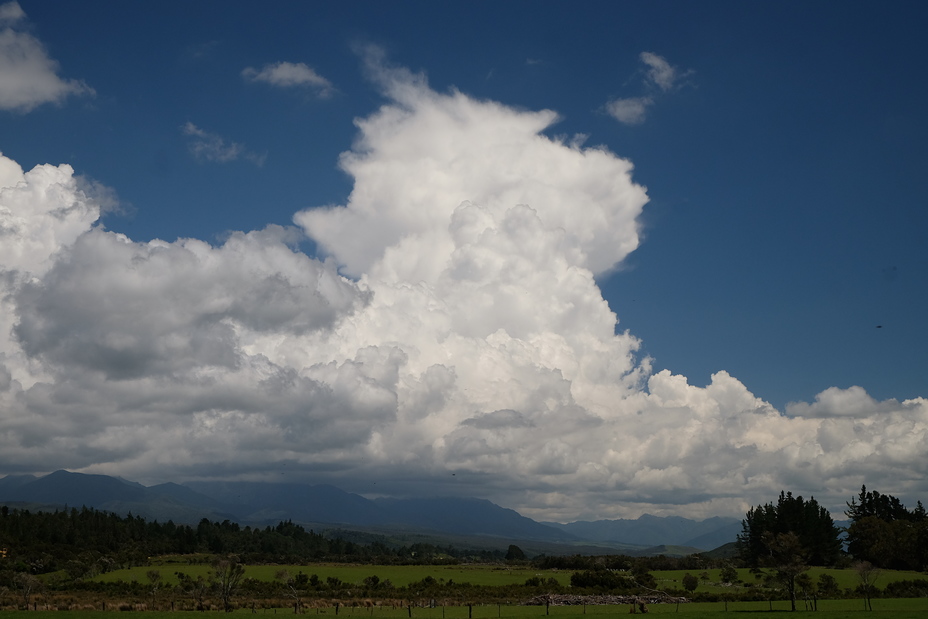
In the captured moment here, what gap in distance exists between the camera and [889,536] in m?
134

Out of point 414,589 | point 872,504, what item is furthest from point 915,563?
point 414,589

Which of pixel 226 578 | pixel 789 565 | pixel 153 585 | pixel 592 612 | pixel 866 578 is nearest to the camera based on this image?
pixel 789 565

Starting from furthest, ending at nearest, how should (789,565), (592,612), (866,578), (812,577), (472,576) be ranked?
(472,576) < (812,577) < (866,578) < (592,612) < (789,565)

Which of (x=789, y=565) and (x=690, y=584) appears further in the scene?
(x=690, y=584)

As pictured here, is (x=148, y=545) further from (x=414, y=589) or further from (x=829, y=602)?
(x=829, y=602)

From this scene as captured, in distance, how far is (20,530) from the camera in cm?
18212

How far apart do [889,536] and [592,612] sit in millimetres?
86266

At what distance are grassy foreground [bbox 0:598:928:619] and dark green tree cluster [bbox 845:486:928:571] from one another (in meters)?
53.8

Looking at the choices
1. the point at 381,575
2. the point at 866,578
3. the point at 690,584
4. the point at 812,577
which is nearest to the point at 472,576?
the point at 381,575

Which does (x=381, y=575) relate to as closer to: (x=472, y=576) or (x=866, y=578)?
(x=472, y=576)

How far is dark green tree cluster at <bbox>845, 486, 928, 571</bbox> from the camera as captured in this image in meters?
126

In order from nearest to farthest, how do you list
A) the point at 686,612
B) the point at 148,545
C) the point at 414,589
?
1. the point at 686,612
2. the point at 414,589
3. the point at 148,545

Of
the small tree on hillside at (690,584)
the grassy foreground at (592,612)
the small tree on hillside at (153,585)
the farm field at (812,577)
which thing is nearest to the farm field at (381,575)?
the small tree on hillside at (153,585)

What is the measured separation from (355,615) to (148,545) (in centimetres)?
14475
